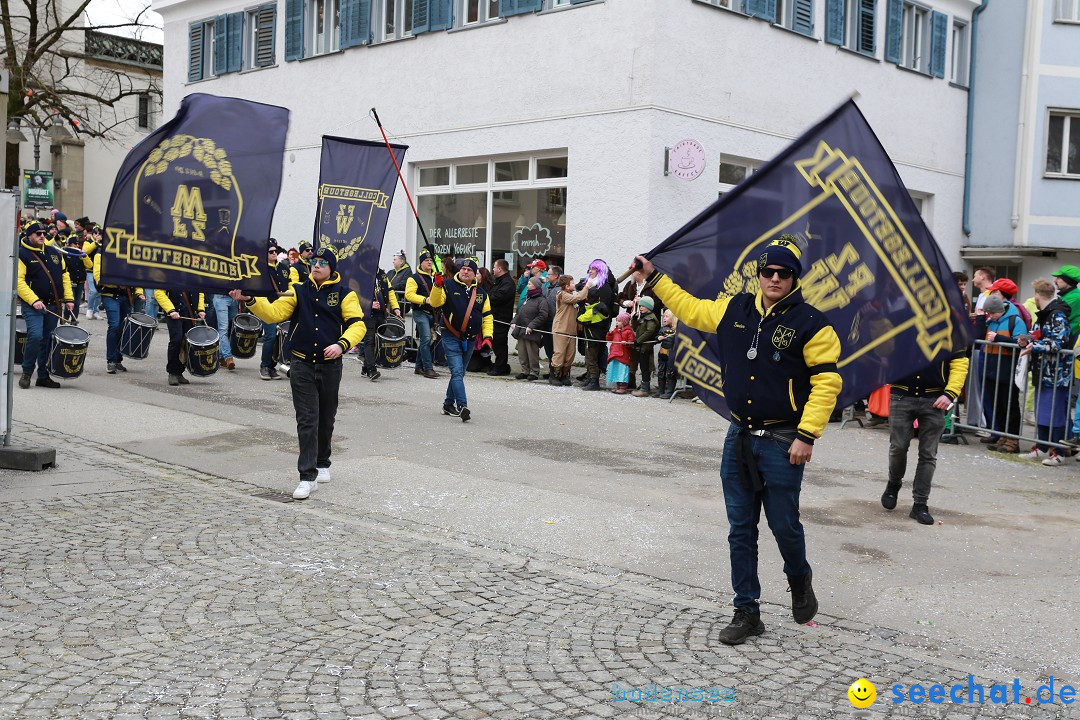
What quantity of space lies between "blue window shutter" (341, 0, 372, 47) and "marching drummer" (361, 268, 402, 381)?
7416 mm

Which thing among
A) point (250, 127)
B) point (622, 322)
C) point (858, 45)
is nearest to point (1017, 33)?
point (858, 45)

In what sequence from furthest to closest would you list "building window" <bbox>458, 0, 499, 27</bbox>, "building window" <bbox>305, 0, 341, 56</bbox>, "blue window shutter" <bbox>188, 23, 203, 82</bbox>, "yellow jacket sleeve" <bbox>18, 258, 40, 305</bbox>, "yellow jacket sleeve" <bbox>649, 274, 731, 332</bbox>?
1. "blue window shutter" <bbox>188, 23, 203, 82</bbox>
2. "building window" <bbox>305, 0, 341, 56</bbox>
3. "building window" <bbox>458, 0, 499, 27</bbox>
4. "yellow jacket sleeve" <bbox>18, 258, 40, 305</bbox>
5. "yellow jacket sleeve" <bbox>649, 274, 731, 332</bbox>

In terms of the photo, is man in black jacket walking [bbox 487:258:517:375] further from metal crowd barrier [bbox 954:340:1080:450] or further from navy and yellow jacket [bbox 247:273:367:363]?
navy and yellow jacket [bbox 247:273:367:363]

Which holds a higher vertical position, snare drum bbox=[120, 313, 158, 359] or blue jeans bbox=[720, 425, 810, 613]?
snare drum bbox=[120, 313, 158, 359]

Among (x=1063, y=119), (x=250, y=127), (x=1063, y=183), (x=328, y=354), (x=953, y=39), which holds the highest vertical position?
(x=953, y=39)

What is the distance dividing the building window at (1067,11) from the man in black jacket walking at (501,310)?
1431 centimetres

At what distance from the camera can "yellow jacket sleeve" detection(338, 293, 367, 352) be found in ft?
28.6

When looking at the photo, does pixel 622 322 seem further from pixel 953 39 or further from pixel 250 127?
pixel 953 39

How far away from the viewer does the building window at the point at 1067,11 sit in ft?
77.9

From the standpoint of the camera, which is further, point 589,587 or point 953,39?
point 953,39

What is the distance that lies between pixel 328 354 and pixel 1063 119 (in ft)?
69.8

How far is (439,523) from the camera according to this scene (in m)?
7.78

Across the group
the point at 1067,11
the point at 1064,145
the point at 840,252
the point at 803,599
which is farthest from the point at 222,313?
the point at 1067,11

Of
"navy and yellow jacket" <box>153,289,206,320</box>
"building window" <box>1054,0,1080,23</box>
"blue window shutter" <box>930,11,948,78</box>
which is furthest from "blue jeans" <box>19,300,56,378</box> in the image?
"building window" <box>1054,0,1080,23</box>
